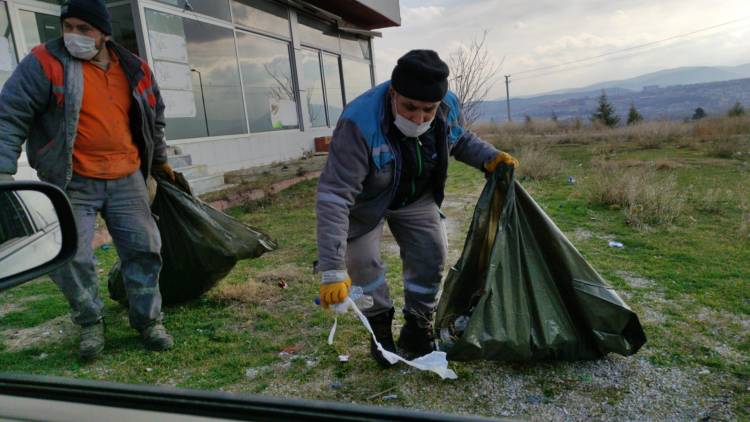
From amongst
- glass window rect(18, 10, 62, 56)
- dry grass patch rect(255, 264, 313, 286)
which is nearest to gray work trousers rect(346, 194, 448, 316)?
dry grass patch rect(255, 264, 313, 286)

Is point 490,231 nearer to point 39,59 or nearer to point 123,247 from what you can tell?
point 123,247

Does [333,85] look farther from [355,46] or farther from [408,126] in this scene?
[408,126]

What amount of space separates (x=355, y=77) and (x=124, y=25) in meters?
8.89

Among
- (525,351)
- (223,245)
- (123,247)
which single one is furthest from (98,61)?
(525,351)

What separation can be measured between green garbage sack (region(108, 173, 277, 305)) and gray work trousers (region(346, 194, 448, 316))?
102 cm

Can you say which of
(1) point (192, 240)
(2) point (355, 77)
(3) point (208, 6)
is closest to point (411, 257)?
(1) point (192, 240)

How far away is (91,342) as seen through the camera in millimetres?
2775

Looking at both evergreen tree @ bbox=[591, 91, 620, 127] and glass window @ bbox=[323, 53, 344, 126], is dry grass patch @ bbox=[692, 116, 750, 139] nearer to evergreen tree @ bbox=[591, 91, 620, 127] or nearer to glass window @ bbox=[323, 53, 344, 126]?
glass window @ bbox=[323, 53, 344, 126]

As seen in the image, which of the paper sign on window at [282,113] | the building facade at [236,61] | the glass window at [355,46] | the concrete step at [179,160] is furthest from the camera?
the glass window at [355,46]

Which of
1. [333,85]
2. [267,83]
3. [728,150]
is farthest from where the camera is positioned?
[333,85]

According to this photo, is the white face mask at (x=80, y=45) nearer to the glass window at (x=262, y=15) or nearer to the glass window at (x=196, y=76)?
the glass window at (x=196, y=76)

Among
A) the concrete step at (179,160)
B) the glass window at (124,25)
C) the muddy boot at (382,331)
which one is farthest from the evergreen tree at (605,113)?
the muddy boot at (382,331)

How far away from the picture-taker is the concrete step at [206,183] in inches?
298

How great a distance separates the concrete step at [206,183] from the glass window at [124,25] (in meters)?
2.18
